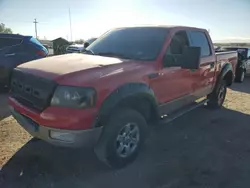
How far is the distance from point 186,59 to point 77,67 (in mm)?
1529

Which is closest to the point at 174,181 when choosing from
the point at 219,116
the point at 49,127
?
the point at 49,127

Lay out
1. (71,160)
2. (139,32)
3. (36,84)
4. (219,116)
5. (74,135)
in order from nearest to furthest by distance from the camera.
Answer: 1. (74,135)
2. (36,84)
3. (71,160)
4. (139,32)
5. (219,116)

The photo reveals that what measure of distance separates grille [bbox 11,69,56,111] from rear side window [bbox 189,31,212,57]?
9.63ft

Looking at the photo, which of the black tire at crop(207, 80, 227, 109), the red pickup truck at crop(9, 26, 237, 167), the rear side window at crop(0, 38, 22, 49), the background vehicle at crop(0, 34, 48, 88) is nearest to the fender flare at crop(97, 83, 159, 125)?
the red pickup truck at crop(9, 26, 237, 167)

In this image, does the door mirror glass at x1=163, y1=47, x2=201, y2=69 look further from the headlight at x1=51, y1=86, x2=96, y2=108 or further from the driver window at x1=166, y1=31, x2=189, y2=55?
the headlight at x1=51, y1=86, x2=96, y2=108

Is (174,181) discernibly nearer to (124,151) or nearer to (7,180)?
(124,151)

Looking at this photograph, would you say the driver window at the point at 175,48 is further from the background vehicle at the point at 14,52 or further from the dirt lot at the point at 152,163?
the background vehicle at the point at 14,52

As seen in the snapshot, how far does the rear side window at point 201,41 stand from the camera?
486cm

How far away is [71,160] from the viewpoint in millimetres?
3600

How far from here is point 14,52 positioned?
7.15 meters

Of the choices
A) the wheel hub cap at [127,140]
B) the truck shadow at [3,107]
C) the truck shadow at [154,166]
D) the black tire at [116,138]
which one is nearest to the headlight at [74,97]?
the black tire at [116,138]

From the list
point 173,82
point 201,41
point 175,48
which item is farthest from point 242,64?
point 173,82

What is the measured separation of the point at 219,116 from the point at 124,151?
3.27m

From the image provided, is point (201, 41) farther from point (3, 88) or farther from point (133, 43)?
point (3, 88)
